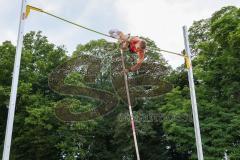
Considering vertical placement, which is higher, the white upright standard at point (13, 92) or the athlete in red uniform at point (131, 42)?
the athlete in red uniform at point (131, 42)

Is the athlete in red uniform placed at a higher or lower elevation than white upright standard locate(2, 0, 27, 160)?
higher

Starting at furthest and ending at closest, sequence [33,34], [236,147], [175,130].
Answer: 1. [33,34]
2. [175,130]
3. [236,147]

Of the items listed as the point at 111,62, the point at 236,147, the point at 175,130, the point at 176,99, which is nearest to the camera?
the point at 111,62

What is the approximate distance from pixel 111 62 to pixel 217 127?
805 cm

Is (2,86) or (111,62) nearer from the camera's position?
(111,62)

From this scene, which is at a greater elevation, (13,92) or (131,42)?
(131,42)

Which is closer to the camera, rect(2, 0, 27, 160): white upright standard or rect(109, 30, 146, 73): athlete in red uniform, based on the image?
rect(2, 0, 27, 160): white upright standard

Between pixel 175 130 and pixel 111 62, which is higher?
pixel 111 62

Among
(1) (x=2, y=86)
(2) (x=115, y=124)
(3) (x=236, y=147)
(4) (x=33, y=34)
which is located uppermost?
(4) (x=33, y=34)

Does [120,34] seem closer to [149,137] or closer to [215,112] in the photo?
[215,112]

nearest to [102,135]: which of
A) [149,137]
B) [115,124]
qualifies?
[115,124]

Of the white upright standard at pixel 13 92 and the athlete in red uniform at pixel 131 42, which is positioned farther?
the athlete in red uniform at pixel 131 42

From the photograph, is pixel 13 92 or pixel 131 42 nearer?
pixel 13 92

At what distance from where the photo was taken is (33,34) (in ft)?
77.8
